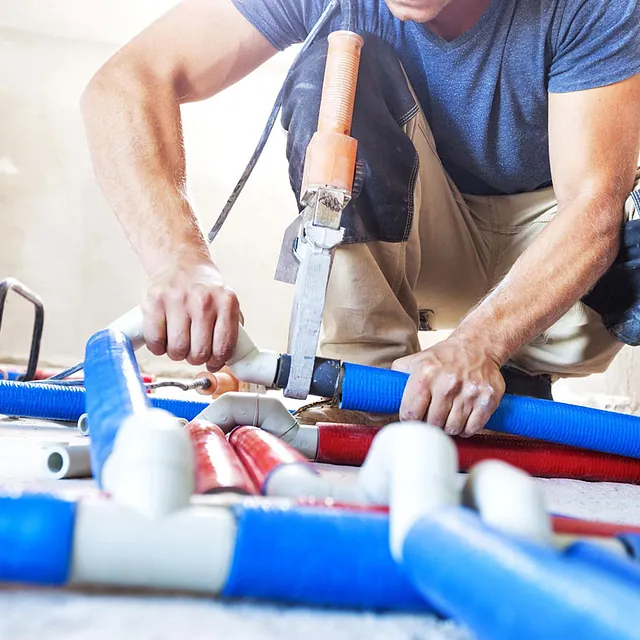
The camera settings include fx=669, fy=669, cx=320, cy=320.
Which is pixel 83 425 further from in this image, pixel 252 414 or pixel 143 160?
pixel 143 160

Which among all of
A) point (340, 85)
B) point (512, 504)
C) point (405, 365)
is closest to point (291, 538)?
point (512, 504)

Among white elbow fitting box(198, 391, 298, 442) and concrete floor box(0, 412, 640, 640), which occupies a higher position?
white elbow fitting box(198, 391, 298, 442)

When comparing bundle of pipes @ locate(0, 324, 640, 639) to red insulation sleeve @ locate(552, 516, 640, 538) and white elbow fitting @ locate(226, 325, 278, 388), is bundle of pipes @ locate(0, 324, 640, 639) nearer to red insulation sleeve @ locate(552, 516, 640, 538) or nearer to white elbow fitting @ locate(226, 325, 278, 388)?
red insulation sleeve @ locate(552, 516, 640, 538)

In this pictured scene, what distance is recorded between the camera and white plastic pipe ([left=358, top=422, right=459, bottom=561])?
1.32 feet

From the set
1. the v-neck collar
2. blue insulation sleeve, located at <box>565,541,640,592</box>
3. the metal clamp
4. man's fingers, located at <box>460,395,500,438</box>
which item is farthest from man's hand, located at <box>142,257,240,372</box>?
the metal clamp

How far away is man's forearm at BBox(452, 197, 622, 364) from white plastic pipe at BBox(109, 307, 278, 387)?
276 mm

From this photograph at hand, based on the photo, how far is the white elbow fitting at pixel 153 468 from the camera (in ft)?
1.29

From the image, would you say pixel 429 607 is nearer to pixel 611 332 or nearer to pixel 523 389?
pixel 611 332

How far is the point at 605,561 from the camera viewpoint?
0.32 meters

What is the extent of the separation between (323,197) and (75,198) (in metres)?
3.17

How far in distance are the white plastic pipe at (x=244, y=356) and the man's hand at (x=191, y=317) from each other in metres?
0.02

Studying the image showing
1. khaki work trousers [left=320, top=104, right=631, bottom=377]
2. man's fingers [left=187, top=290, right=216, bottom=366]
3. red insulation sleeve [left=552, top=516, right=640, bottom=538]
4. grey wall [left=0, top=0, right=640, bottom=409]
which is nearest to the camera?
red insulation sleeve [left=552, top=516, right=640, bottom=538]

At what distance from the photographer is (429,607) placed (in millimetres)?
408

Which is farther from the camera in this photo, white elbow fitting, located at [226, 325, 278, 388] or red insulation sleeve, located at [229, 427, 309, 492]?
white elbow fitting, located at [226, 325, 278, 388]
